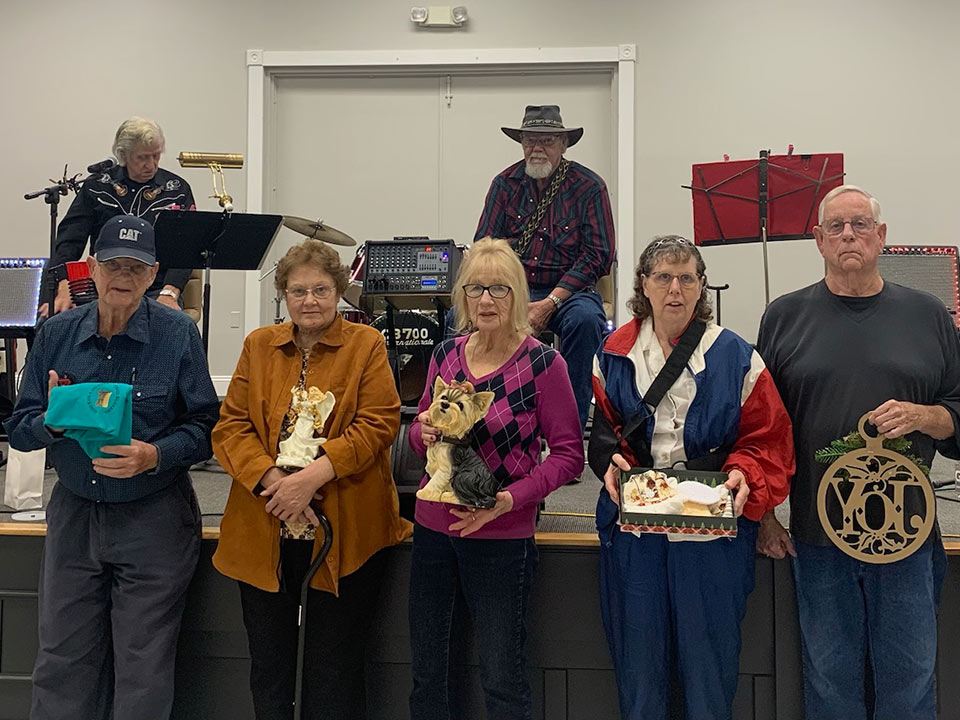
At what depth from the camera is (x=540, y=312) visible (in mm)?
3443

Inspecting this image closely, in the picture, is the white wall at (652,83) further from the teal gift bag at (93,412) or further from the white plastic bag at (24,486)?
the teal gift bag at (93,412)

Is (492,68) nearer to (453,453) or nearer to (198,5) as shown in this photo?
(198,5)

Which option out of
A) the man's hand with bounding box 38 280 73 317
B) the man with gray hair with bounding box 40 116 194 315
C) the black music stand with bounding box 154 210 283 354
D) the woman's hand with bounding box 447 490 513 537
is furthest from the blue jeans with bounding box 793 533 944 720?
the man's hand with bounding box 38 280 73 317

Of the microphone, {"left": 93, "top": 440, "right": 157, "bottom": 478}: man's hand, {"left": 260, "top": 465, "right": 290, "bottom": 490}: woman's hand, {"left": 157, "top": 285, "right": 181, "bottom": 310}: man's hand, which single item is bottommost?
{"left": 260, "top": 465, "right": 290, "bottom": 490}: woman's hand

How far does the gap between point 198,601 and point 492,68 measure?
199 inches

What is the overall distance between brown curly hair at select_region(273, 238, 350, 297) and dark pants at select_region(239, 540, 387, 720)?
2.45 ft

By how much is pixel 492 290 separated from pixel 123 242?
1.04 meters

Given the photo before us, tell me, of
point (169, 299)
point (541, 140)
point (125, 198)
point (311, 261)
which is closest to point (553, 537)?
point (311, 261)

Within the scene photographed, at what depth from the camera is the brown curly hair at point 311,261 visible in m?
2.26

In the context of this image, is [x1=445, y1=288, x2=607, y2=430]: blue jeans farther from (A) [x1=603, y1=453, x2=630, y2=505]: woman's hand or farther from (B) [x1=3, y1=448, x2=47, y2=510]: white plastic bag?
(B) [x1=3, y1=448, x2=47, y2=510]: white plastic bag

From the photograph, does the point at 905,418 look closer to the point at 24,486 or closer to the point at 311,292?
the point at 311,292

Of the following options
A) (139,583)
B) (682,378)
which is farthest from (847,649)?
(139,583)

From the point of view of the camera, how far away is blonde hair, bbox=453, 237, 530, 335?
2.15 m

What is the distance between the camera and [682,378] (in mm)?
2090
